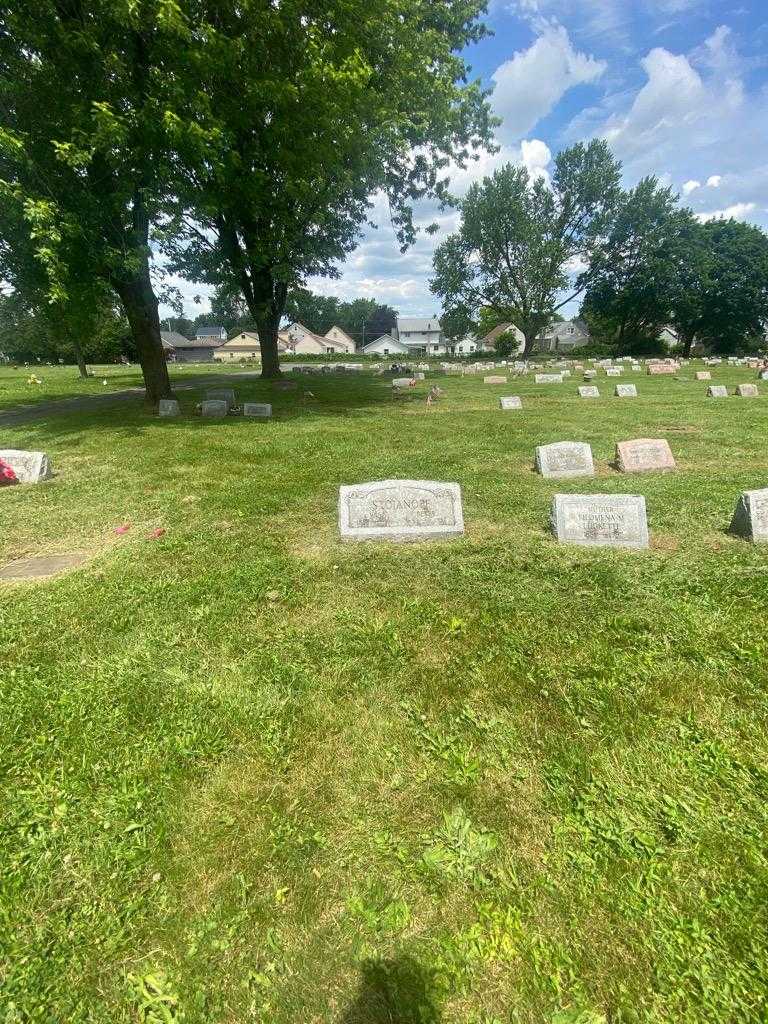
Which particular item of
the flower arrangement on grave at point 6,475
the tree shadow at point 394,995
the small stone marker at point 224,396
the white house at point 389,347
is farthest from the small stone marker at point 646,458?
the white house at point 389,347

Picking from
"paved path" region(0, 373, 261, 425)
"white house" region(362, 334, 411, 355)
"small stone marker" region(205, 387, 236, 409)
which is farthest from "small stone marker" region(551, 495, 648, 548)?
"white house" region(362, 334, 411, 355)

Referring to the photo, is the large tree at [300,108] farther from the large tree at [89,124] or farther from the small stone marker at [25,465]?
the small stone marker at [25,465]

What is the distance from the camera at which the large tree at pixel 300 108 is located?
10828 mm

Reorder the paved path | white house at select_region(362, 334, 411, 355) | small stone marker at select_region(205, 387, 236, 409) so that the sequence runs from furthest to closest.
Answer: white house at select_region(362, 334, 411, 355)
small stone marker at select_region(205, 387, 236, 409)
the paved path

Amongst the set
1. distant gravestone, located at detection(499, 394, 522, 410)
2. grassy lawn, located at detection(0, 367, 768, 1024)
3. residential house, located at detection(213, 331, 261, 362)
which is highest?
residential house, located at detection(213, 331, 261, 362)

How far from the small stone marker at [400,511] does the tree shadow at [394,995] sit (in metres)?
4.07

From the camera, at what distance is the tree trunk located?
13.8m

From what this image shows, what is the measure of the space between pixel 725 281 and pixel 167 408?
2516 inches

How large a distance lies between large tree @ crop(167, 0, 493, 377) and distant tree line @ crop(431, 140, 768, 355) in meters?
32.5

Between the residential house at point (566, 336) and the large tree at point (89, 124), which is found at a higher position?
the residential house at point (566, 336)

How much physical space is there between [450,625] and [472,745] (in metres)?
1.23

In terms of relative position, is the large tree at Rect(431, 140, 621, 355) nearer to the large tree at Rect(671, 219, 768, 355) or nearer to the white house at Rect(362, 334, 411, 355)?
the large tree at Rect(671, 219, 768, 355)

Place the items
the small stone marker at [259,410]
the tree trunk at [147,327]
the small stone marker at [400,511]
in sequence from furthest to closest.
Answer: the small stone marker at [259,410], the tree trunk at [147,327], the small stone marker at [400,511]

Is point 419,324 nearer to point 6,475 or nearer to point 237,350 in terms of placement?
point 237,350
